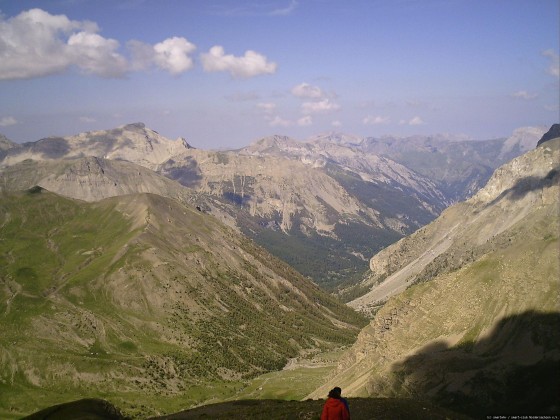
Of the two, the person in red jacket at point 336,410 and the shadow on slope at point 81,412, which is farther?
the shadow on slope at point 81,412

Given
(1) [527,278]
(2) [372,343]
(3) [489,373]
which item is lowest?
(2) [372,343]

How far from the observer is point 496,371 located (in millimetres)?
111688

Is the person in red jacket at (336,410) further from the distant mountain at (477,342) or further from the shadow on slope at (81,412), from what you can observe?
the distant mountain at (477,342)

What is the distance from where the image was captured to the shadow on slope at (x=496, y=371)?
99.5m

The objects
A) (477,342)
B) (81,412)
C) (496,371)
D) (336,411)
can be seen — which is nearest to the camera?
(336,411)

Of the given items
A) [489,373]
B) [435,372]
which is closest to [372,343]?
[435,372]

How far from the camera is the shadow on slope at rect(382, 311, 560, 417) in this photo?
326ft

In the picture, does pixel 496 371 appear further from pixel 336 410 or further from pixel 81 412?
pixel 81 412

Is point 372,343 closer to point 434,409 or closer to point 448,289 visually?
point 448,289

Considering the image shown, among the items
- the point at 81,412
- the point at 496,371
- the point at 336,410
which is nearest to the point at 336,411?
the point at 336,410

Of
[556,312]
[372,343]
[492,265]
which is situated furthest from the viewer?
[372,343]

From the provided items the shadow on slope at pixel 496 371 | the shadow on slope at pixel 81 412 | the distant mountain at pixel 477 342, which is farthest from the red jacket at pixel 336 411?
the distant mountain at pixel 477 342

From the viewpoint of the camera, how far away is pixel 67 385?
632 feet

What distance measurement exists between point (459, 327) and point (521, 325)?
57.7 feet
